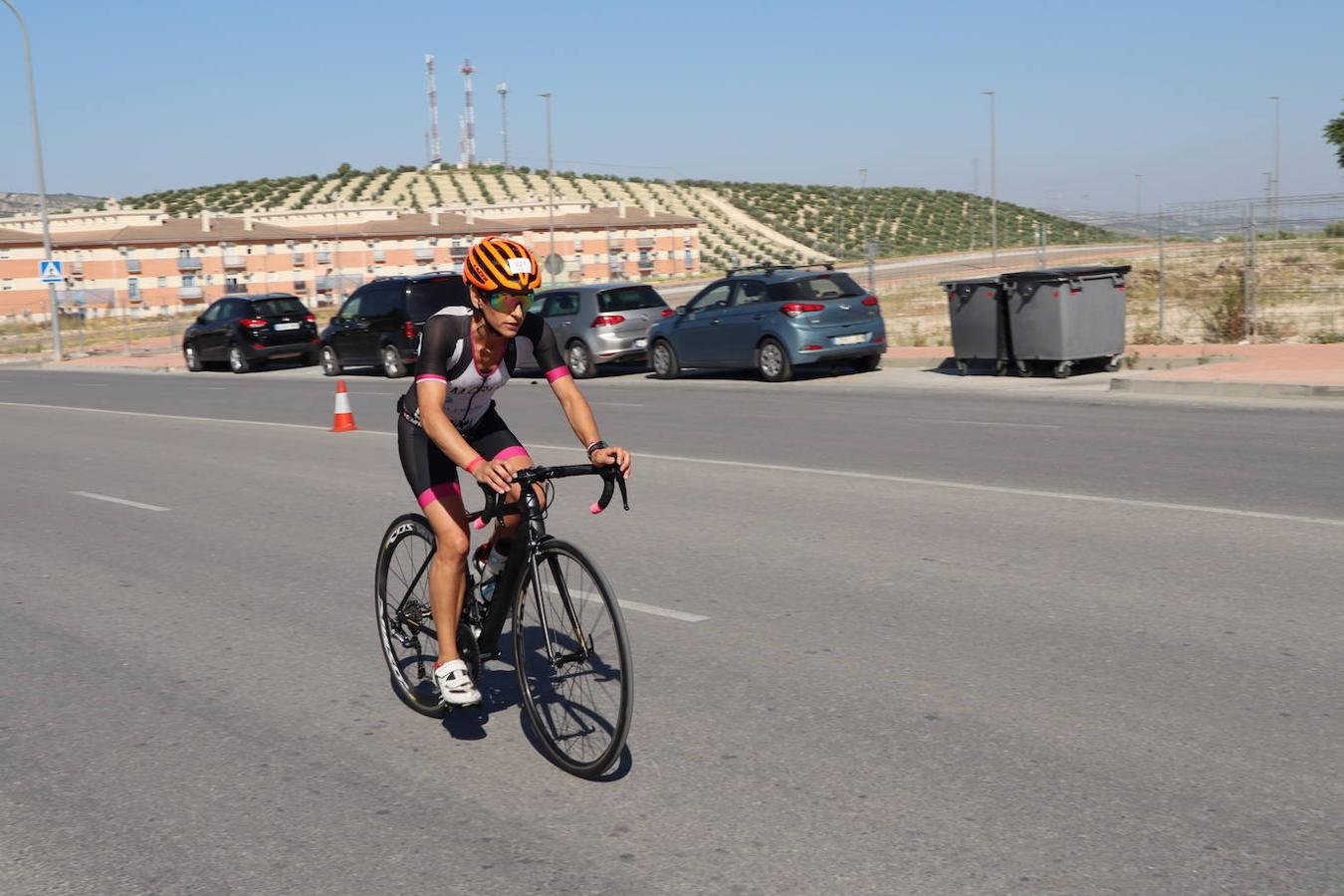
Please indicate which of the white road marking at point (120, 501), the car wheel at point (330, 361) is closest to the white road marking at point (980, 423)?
the white road marking at point (120, 501)

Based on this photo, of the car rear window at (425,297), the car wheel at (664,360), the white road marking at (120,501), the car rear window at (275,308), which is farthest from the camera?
the car rear window at (275,308)

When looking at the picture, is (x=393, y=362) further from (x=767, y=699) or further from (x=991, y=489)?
(x=767, y=699)

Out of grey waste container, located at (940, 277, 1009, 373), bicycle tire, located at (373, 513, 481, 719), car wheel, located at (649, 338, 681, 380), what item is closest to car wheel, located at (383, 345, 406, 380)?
car wheel, located at (649, 338, 681, 380)

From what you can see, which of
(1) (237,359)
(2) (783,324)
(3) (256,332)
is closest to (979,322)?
(2) (783,324)

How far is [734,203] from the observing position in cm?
15175

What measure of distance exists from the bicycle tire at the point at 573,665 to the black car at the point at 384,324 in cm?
2235

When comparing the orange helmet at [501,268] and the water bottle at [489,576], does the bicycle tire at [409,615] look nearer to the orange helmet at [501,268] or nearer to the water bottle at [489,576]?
the water bottle at [489,576]

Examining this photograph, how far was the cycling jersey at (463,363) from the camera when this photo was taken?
15.9 feet

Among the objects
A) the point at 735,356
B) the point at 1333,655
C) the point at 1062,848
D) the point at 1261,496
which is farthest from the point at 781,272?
the point at 1062,848

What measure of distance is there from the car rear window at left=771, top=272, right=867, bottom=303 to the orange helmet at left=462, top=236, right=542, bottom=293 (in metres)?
17.3

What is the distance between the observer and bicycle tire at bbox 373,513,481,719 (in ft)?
18.2

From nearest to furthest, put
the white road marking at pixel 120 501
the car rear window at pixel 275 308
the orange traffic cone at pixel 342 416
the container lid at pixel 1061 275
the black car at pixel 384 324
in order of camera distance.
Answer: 1. the white road marking at pixel 120 501
2. the orange traffic cone at pixel 342 416
3. the container lid at pixel 1061 275
4. the black car at pixel 384 324
5. the car rear window at pixel 275 308

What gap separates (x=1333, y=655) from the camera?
19.0 feet

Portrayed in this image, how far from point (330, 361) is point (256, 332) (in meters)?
3.48
